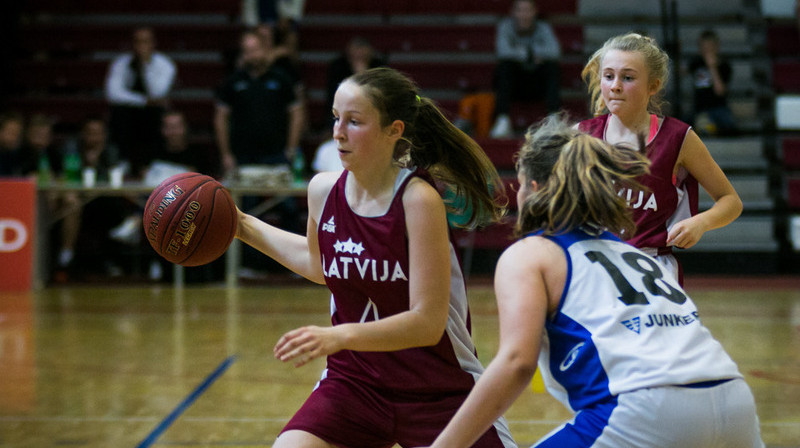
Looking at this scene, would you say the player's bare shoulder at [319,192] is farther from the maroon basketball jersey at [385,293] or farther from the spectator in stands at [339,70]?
the spectator in stands at [339,70]

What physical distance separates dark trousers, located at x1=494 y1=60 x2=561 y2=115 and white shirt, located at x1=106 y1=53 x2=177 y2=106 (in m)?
3.36

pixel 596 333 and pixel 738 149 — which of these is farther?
pixel 738 149

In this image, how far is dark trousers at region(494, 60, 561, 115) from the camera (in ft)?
31.0

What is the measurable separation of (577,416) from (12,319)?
18.7 ft

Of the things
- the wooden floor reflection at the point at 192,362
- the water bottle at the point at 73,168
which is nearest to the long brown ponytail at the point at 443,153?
the wooden floor reflection at the point at 192,362

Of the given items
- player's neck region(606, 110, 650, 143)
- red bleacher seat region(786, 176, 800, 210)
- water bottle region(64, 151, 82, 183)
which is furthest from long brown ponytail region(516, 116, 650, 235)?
red bleacher seat region(786, 176, 800, 210)

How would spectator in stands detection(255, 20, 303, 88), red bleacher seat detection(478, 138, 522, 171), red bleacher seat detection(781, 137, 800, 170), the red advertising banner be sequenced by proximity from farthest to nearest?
red bleacher seat detection(781, 137, 800, 170)
red bleacher seat detection(478, 138, 522, 171)
spectator in stands detection(255, 20, 303, 88)
the red advertising banner

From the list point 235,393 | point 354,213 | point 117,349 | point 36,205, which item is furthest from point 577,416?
point 36,205

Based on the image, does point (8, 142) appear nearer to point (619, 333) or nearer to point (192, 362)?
point (192, 362)

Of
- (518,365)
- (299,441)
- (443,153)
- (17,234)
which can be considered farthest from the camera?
(17,234)

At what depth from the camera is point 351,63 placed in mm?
9156

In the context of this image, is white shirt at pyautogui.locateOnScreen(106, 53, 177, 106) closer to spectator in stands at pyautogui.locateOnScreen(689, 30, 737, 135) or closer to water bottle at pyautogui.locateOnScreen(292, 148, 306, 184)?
water bottle at pyautogui.locateOnScreen(292, 148, 306, 184)

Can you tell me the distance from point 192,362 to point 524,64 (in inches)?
213

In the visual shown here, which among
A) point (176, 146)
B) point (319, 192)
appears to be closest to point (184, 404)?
point (319, 192)
